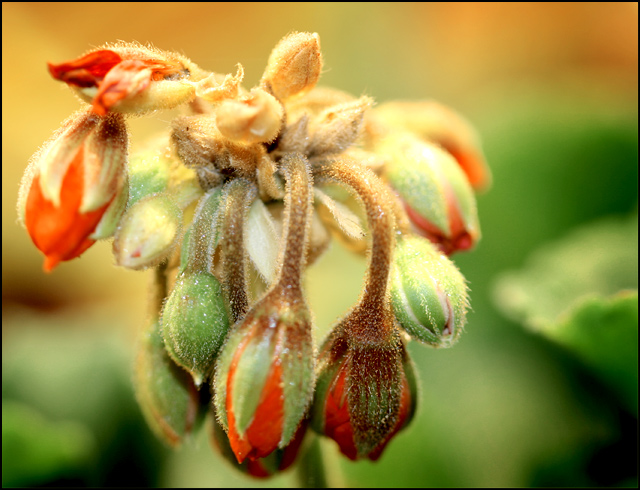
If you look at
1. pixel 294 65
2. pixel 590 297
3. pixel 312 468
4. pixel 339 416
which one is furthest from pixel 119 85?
pixel 590 297

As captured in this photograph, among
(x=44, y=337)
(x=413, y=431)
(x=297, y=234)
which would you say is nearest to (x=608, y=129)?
(x=413, y=431)

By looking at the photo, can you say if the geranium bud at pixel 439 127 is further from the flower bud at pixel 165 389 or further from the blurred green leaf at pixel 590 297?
the flower bud at pixel 165 389

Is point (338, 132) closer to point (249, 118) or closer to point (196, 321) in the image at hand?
point (249, 118)

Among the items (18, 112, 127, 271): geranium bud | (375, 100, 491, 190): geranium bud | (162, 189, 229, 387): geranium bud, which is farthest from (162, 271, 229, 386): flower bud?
(375, 100, 491, 190): geranium bud

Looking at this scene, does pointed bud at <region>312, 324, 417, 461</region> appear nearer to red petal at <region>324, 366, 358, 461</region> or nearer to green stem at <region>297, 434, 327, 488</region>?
red petal at <region>324, 366, 358, 461</region>

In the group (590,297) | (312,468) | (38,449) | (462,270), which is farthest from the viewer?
(462,270)
